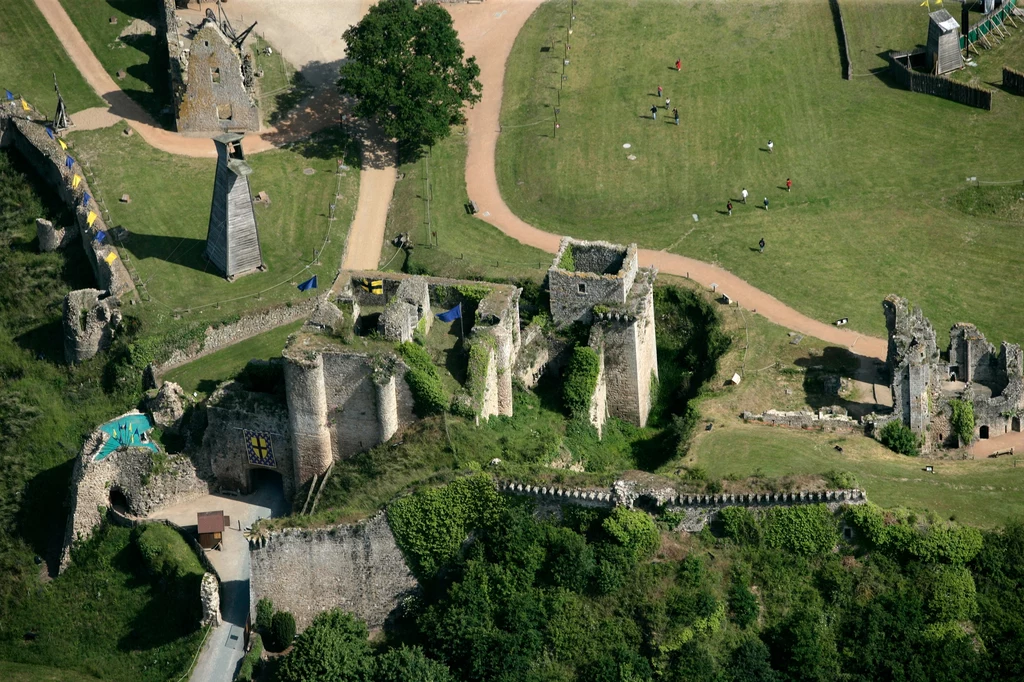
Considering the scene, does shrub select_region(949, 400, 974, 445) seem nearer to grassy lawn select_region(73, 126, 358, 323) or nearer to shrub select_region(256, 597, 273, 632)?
shrub select_region(256, 597, 273, 632)

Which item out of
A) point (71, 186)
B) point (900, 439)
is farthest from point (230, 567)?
point (71, 186)

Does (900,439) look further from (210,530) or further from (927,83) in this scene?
(927,83)

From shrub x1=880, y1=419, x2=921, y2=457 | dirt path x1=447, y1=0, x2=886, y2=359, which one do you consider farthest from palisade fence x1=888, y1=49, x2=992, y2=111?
shrub x1=880, y1=419, x2=921, y2=457

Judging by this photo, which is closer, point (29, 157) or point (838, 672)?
point (838, 672)

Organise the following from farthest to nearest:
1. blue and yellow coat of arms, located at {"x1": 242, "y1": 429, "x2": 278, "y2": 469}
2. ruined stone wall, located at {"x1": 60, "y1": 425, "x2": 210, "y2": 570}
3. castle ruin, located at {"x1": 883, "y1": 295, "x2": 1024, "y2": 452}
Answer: ruined stone wall, located at {"x1": 60, "y1": 425, "x2": 210, "y2": 570}
castle ruin, located at {"x1": 883, "y1": 295, "x2": 1024, "y2": 452}
blue and yellow coat of arms, located at {"x1": 242, "y1": 429, "x2": 278, "y2": 469}

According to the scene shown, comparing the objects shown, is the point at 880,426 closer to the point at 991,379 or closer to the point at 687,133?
the point at 991,379

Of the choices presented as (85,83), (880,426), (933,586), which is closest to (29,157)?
(85,83)
